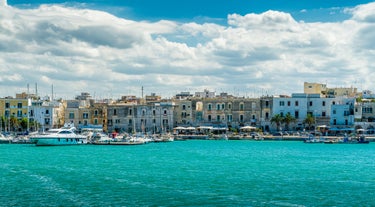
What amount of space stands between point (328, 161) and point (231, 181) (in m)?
16.8

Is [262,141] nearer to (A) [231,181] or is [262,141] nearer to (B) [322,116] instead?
(B) [322,116]

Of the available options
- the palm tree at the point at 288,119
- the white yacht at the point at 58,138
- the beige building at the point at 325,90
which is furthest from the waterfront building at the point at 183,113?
the white yacht at the point at 58,138

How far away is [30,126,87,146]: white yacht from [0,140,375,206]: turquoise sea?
1583cm

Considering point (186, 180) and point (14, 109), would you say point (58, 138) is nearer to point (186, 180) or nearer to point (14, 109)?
point (14, 109)

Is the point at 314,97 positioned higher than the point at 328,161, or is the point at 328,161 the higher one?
the point at 314,97

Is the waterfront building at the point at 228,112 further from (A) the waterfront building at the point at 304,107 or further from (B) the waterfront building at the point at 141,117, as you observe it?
(B) the waterfront building at the point at 141,117

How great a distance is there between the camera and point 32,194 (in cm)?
2930

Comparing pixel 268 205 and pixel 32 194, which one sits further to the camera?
pixel 32 194

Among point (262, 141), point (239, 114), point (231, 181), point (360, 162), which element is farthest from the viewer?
point (239, 114)

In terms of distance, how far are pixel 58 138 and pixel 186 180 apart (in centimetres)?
3784

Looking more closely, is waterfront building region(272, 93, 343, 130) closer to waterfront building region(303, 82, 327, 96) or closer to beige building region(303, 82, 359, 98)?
beige building region(303, 82, 359, 98)

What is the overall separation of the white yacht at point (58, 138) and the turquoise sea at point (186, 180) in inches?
623

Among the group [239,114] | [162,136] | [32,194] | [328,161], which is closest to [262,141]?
[239,114]

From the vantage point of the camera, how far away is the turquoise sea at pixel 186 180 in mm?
27625
